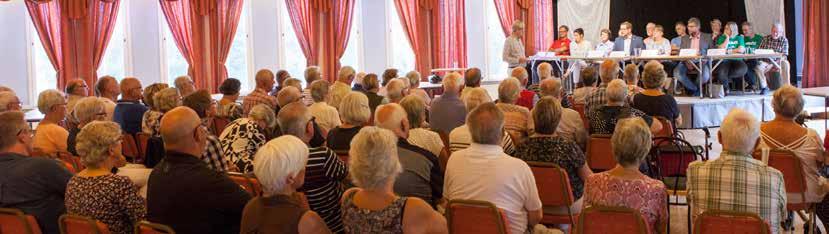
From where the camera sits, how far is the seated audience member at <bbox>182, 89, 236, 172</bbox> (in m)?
5.02

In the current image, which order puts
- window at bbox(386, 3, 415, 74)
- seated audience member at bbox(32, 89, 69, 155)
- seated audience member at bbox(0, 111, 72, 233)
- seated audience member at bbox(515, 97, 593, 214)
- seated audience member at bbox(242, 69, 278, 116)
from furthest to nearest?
1. window at bbox(386, 3, 415, 74)
2. seated audience member at bbox(242, 69, 278, 116)
3. seated audience member at bbox(32, 89, 69, 155)
4. seated audience member at bbox(515, 97, 593, 214)
5. seated audience member at bbox(0, 111, 72, 233)

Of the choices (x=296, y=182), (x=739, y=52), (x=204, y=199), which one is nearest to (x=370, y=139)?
(x=296, y=182)

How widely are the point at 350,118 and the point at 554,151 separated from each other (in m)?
1.32

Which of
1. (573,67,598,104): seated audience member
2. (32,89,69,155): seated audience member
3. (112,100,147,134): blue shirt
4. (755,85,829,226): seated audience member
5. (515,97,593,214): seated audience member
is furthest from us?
(573,67,598,104): seated audience member

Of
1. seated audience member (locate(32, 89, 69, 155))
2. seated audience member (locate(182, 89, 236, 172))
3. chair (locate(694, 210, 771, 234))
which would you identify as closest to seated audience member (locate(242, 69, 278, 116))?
seated audience member (locate(32, 89, 69, 155))

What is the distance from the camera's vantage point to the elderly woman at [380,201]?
3258mm

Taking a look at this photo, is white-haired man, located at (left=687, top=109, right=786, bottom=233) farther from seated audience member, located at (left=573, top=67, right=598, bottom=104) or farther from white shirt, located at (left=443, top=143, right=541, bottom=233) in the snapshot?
seated audience member, located at (left=573, top=67, right=598, bottom=104)

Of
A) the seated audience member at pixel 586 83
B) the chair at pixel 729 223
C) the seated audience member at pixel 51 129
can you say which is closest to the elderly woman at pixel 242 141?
the seated audience member at pixel 51 129

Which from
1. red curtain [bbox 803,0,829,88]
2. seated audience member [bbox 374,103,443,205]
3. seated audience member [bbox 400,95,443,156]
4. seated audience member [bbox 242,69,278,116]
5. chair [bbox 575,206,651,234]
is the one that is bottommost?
chair [bbox 575,206,651,234]

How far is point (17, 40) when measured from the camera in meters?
13.4

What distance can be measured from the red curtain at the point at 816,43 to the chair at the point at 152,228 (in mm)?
13303

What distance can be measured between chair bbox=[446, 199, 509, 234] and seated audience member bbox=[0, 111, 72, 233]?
6.24ft

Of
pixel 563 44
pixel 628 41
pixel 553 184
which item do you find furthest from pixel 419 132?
pixel 563 44

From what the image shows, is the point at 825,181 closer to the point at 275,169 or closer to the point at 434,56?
the point at 275,169
